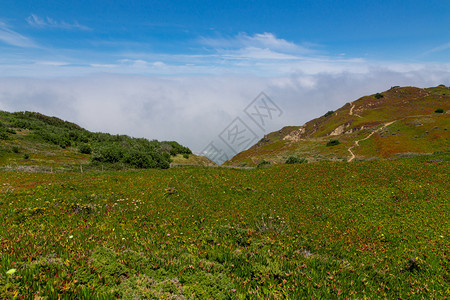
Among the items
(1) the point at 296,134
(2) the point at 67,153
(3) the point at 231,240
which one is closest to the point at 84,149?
(2) the point at 67,153

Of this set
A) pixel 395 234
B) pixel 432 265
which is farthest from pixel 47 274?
pixel 395 234

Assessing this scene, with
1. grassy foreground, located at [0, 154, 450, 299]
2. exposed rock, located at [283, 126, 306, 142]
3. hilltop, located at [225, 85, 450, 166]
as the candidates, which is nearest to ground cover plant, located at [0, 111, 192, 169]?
grassy foreground, located at [0, 154, 450, 299]

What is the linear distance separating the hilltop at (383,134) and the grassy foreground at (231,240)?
4290 centimetres

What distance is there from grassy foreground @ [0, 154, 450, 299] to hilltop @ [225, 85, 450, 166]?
4290cm

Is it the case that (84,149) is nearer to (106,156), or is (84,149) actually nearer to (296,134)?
(106,156)

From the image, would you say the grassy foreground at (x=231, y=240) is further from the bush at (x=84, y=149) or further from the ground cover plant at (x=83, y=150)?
the bush at (x=84, y=149)

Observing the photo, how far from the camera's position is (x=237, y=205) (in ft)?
46.1

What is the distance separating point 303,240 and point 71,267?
732 cm

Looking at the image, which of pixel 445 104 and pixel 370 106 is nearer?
pixel 445 104

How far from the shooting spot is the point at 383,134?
2719 inches

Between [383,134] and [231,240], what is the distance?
77.9 meters

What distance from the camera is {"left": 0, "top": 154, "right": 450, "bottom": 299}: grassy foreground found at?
4562 mm

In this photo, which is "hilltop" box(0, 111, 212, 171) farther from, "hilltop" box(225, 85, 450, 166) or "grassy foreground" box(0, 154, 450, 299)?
"hilltop" box(225, 85, 450, 166)

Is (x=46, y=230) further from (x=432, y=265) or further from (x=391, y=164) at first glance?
(x=391, y=164)
